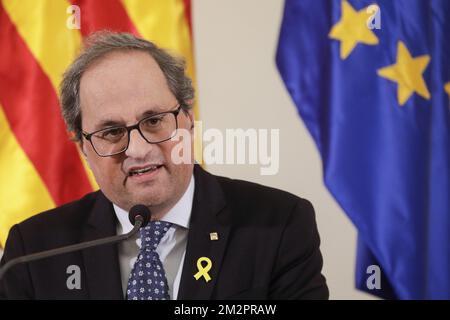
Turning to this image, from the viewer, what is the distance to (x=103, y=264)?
179 cm

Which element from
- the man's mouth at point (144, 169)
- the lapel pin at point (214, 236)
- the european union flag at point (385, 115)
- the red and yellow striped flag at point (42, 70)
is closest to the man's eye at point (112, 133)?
the man's mouth at point (144, 169)

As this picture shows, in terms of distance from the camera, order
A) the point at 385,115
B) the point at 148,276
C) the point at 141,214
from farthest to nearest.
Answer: the point at 385,115, the point at 148,276, the point at 141,214

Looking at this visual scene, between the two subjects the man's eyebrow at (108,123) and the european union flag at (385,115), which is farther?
the european union flag at (385,115)

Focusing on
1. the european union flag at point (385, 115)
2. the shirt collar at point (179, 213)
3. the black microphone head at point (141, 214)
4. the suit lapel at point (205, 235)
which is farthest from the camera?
the european union flag at point (385, 115)

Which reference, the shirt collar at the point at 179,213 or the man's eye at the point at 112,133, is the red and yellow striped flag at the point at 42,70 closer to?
the shirt collar at the point at 179,213

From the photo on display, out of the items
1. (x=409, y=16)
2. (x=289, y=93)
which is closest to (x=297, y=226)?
(x=289, y=93)

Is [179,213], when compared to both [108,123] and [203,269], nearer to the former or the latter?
[203,269]

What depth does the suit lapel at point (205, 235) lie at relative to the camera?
68.4 inches

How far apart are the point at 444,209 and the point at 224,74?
38.0 inches

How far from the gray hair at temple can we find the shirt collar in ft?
0.85

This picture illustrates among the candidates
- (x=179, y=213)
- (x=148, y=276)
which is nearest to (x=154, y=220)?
(x=179, y=213)

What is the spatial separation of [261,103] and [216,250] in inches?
29.1

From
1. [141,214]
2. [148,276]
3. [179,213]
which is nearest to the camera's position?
[141,214]

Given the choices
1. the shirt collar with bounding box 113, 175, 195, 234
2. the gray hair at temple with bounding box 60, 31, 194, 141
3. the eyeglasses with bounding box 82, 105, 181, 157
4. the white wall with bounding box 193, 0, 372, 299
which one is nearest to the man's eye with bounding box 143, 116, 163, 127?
the eyeglasses with bounding box 82, 105, 181, 157
